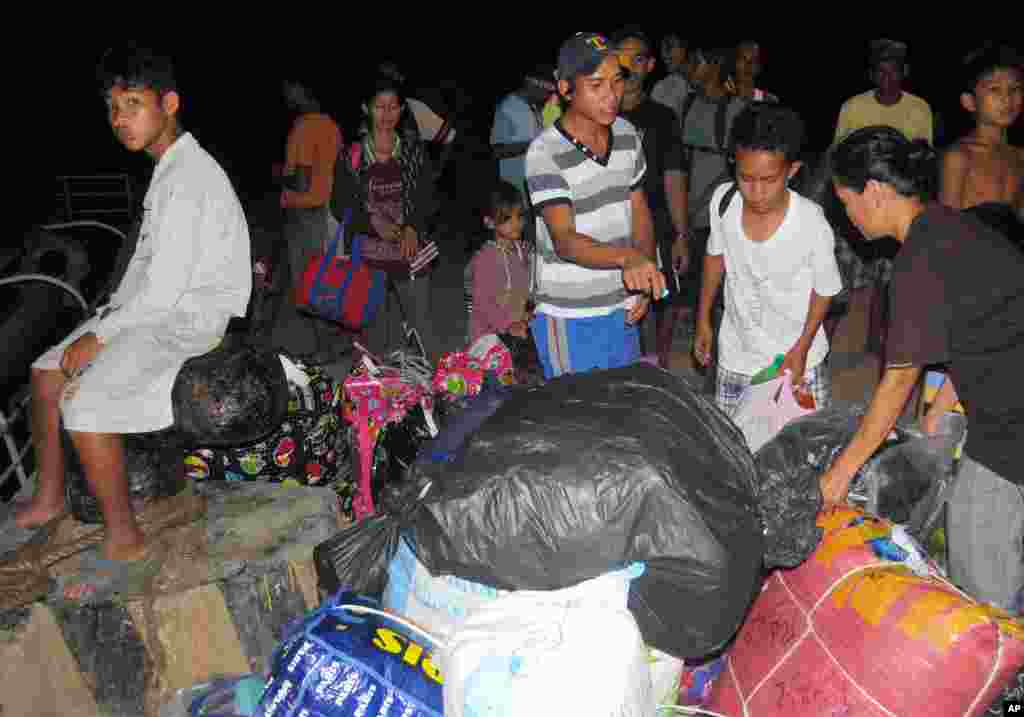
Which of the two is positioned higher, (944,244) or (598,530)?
(944,244)

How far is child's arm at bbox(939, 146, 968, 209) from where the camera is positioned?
393 cm

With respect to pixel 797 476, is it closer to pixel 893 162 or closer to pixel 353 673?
pixel 893 162

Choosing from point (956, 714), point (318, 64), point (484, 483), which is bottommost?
point (956, 714)

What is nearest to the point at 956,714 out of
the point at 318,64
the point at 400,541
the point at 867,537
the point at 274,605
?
the point at 867,537

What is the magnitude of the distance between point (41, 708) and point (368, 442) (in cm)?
133

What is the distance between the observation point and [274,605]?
3023mm

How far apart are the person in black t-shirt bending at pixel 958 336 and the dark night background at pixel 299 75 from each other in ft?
36.6

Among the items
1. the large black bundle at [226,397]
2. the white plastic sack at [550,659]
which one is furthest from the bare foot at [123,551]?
the white plastic sack at [550,659]

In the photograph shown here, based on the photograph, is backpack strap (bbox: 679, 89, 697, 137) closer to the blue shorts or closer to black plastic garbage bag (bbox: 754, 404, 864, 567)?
the blue shorts

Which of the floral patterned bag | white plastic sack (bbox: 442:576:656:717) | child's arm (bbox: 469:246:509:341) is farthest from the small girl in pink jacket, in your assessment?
white plastic sack (bbox: 442:576:656:717)

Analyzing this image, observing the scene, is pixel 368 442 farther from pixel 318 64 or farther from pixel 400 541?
pixel 318 64

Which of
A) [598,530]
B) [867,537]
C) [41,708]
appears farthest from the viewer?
[41,708]

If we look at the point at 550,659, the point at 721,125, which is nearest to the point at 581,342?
the point at 550,659

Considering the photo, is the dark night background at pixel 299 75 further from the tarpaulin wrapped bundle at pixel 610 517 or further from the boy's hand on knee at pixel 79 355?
the tarpaulin wrapped bundle at pixel 610 517
